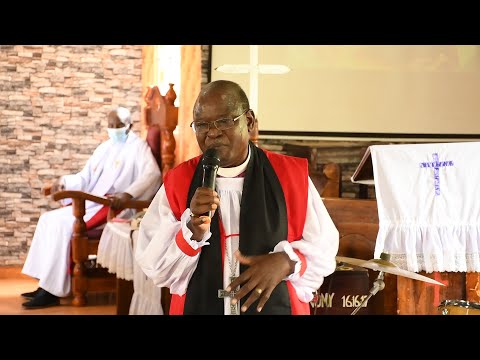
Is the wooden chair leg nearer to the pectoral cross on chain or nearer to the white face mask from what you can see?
the white face mask

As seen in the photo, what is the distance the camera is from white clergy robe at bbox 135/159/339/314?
2377mm

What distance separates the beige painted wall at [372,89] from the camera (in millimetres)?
7004

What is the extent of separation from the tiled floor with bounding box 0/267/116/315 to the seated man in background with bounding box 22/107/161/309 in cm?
14

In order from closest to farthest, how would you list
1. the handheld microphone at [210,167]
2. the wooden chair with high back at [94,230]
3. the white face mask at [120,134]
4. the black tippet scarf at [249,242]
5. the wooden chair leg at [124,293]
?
the handheld microphone at [210,167] → the black tippet scarf at [249,242] → the wooden chair leg at [124,293] → the wooden chair with high back at [94,230] → the white face mask at [120,134]

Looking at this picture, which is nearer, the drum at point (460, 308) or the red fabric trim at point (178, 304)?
the red fabric trim at point (178, 304)

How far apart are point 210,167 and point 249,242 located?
33 cm

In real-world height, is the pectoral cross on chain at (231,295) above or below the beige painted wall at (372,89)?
below

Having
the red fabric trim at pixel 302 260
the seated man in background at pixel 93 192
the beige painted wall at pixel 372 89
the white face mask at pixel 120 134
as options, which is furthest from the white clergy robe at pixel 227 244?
the white face mask at pixel 120 134

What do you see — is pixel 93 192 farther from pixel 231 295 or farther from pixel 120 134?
pixel 231 295

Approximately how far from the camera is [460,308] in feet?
11.3

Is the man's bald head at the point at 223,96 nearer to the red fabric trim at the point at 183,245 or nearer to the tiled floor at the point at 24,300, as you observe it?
the red fabric trim at the point at 183,245

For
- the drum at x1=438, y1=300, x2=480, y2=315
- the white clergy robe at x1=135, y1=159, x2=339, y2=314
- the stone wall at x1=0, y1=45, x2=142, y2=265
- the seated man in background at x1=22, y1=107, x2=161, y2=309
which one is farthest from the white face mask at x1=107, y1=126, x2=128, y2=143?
the white clergy robe at x1=135, y1=159, x2=339, y2=314

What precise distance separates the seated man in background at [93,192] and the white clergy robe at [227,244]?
427cm

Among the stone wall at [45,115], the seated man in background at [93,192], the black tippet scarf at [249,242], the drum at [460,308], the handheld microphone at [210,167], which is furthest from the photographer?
the stone wall at [45,115]
